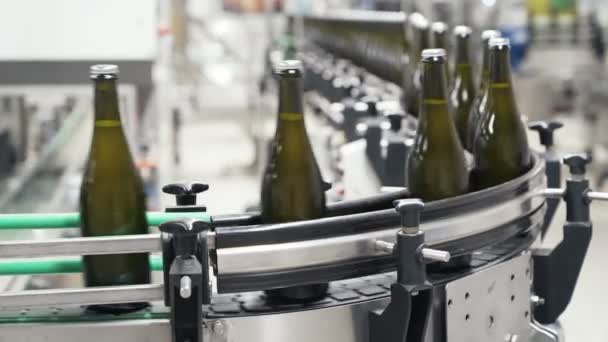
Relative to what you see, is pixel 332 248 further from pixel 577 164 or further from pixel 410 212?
pixel 577 164

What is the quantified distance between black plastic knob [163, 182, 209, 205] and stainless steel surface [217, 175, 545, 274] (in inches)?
6.4

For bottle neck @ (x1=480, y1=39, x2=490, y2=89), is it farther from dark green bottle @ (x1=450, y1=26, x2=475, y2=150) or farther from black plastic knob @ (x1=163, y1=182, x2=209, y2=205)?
black plastic knob @ (x1=163, y1=182, x2=209, y2=205)

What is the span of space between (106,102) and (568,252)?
62 cm

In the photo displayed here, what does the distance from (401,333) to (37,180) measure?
7.42ft

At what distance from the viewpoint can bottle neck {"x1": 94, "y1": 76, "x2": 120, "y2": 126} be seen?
946mm

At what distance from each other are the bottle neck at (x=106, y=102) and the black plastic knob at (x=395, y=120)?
0.60m

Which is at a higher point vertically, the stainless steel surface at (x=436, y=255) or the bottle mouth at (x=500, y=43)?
the bottle mouth at (x=500, y=43)

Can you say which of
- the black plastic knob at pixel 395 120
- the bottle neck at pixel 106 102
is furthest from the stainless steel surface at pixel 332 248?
the black plastic knob at pixel 395 120

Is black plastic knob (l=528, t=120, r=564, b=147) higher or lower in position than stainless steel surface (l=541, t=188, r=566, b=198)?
higher

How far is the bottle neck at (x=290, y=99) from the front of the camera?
948 mm

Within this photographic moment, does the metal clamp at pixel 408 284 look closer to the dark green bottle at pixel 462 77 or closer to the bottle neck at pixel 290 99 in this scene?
the bottle neck at pixel 290 99

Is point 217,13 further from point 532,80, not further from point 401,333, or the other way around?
point 401,333

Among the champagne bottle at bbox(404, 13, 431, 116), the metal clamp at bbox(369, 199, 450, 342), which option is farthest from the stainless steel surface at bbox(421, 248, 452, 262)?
the champagne bottle at bbox(404, 13, 431, 116)

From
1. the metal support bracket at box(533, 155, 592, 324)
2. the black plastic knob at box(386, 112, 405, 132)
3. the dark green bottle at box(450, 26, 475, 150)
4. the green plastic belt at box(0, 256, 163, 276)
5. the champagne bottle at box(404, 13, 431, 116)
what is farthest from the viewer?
the champagne bottle at box(404, 13, 431, 116)
